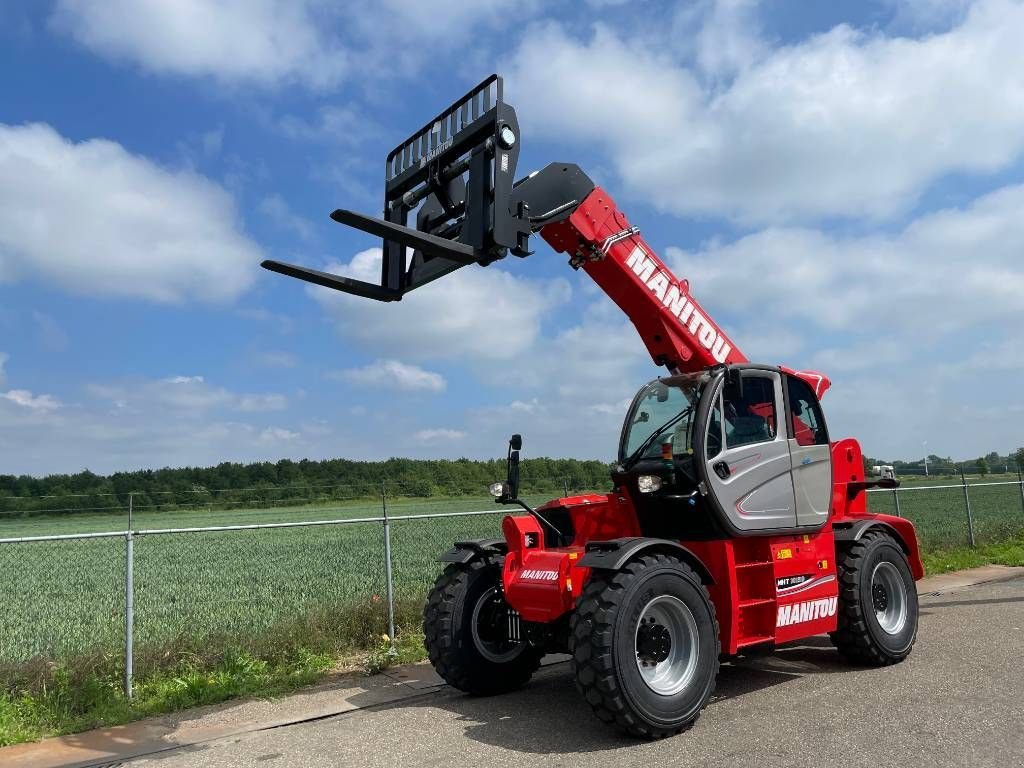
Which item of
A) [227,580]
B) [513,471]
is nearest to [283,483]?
[227,580]

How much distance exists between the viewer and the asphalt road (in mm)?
4965

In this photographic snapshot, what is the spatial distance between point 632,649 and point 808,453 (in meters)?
2.78

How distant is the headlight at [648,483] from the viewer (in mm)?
6219

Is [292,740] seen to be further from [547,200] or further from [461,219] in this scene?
[547,200]

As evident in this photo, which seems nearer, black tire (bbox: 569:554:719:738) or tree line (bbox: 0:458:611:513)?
black tire (bbox: 569:554:719:738)

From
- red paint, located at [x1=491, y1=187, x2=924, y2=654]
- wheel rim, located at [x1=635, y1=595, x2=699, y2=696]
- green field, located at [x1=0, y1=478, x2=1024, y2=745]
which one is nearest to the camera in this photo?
wheel rim, located at [x1=635, y1=595, x2=699, y2=696]

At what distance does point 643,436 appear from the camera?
282 inches

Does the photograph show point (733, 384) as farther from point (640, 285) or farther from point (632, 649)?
point (632, 649)

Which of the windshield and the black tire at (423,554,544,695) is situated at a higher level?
the windshield

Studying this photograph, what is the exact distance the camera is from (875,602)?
7.48m

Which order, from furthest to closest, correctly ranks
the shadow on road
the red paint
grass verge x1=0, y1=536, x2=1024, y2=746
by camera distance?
grass verge x1=0, y1=536, x2=1024, y2=746
the red paint
the shadow on road

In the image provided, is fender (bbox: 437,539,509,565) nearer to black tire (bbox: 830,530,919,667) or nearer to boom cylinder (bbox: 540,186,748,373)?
boom cylinder (bbox: 540,186,748,373)

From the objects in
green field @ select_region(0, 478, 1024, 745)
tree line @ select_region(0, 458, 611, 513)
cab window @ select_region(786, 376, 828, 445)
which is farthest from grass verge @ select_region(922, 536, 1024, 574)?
cab window @ select_region(786, 376, 828, 445)

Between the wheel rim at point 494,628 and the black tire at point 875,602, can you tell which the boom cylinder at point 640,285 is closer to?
the black tire at point 875,602
